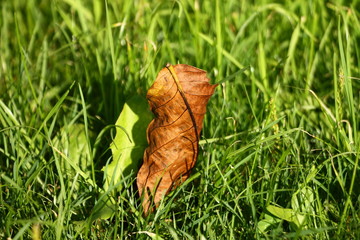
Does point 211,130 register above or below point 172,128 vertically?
below

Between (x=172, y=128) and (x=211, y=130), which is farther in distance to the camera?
(x=211, y=130)

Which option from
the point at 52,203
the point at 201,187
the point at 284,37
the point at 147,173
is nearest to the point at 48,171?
the point at 52,203

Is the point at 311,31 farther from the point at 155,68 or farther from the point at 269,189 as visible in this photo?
the point at 269,189
